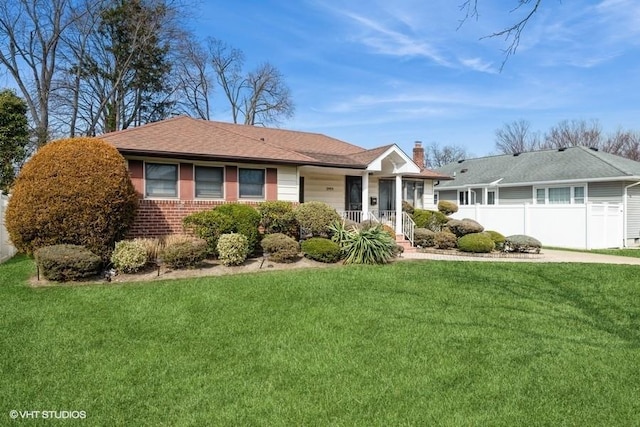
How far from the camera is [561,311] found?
6875 mm

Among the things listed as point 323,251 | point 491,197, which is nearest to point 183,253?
point 323,251

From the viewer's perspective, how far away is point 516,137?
51.3 meters

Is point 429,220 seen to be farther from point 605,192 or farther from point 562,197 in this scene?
point 605,192

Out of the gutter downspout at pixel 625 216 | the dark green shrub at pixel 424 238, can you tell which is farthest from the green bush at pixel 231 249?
the gutter downspout at pixel 625 216

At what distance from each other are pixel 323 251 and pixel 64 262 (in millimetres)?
5889

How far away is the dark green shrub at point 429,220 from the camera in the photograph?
57.9ft

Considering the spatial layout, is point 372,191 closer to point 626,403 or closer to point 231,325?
point 231,325

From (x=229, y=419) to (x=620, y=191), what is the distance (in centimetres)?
2112

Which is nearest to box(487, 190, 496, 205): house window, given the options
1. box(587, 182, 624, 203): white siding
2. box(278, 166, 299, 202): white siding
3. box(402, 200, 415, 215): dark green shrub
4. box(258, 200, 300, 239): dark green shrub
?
box(587, 182, 624, 203): white siding

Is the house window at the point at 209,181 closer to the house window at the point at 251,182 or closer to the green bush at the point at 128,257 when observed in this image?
the house window at the point at 251,182

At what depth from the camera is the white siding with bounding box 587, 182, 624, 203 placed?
19.0m

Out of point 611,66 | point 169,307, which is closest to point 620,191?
point 611,66

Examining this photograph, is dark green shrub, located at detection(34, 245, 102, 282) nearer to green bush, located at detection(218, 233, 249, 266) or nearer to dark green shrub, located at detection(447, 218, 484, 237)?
green bush, located at detection(218, 233, 249, 266)

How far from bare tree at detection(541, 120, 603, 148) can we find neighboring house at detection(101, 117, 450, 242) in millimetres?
39876
